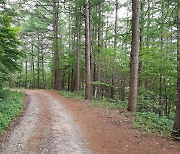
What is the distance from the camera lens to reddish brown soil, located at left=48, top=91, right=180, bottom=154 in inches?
271

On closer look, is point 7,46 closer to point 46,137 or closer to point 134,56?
point 134,56

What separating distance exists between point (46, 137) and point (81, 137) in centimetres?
119

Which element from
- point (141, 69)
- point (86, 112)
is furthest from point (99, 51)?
point (86, 112)

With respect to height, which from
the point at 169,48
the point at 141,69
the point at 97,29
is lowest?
the point at 141,69

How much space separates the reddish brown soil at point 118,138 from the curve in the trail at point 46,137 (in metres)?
0.40

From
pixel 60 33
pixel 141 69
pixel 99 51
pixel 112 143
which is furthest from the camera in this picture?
pixel 60 33

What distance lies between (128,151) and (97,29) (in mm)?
18590

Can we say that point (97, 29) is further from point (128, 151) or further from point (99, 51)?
point (128, 151)

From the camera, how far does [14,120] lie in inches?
405

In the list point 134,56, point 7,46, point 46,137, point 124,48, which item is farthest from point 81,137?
point 124,48

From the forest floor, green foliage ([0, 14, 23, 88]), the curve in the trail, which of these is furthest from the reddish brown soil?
green foliage ([0, 14, 23, 88])

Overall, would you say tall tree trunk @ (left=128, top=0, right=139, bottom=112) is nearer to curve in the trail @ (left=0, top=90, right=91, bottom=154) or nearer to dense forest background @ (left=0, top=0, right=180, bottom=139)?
dense forest background @ (left=0, top=0, right=180, bottom=139)

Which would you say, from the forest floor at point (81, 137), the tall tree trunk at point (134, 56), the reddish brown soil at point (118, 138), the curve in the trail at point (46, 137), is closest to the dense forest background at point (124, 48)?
the tall tree trunk at point (134, 56)

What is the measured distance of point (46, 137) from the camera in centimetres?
777
